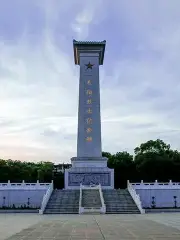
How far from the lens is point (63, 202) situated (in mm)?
31031

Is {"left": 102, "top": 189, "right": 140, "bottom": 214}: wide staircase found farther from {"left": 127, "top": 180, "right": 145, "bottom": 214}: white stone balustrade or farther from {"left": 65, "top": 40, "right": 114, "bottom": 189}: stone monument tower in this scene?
{"left": 65, "top": 40, "right": 114, "bottom": 189}: stone monument tower

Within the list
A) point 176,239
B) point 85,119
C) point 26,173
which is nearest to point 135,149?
point 26,173

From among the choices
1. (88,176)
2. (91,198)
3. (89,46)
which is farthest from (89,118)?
Result: (91,198)

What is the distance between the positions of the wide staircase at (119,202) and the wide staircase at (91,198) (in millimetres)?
646

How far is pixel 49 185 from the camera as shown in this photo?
33.8 m

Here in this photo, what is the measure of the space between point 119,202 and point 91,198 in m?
2.23

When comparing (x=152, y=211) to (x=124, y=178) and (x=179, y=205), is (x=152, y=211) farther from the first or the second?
(x=124, y=178)

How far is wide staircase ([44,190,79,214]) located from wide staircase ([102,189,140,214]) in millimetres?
2383

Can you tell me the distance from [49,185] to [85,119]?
8273mm

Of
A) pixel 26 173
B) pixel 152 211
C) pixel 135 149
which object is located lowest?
pixel 152 211

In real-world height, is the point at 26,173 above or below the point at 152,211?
above

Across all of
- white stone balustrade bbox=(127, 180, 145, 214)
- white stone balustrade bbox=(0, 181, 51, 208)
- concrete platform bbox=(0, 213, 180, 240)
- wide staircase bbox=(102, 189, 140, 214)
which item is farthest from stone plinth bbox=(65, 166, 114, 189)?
concrete platform bbox=(0, 213, 180, 240)

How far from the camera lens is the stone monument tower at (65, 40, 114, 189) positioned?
123 feet

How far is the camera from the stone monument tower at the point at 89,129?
3747 cm
